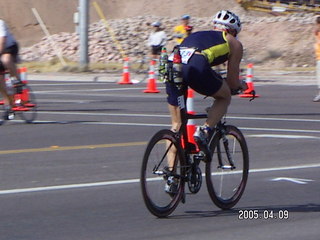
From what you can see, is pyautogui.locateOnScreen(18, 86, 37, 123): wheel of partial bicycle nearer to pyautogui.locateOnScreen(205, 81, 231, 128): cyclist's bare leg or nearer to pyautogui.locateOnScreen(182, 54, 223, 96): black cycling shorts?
pyautogui.locateOnScreen(205, 81, 231, 128): cyclist's bare leg

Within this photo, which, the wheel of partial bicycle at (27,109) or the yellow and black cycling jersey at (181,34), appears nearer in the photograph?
the wheel of partial bicycle at (27,109)

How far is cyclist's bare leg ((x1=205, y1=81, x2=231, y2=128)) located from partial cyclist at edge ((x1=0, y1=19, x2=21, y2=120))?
782 centimetres

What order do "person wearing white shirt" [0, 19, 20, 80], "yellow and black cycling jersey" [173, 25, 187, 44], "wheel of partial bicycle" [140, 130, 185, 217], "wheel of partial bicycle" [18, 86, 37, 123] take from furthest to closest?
"yellow and black cycling jersey" [173, 25, 187, 44] → "wheel of partial bicycle" [18, 86, 37, 123] → "person wearing white shirt" [0, 19, 20, 80] → "wheel of partial bicycle" [140, 130, 185, 217]

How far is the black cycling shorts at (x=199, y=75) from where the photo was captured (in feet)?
25.6

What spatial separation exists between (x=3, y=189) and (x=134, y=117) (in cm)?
777

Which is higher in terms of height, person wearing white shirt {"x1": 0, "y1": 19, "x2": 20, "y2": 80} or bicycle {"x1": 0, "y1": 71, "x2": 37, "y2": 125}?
person wearing white shirt {"x1": 0, "y1": 19, "x2": 20, "y2": 80}

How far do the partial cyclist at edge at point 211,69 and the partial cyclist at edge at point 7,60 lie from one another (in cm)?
768

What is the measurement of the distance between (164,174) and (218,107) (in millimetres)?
825

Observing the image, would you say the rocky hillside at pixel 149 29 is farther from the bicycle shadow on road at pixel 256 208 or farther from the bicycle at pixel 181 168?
the bicycle at pixel 181 168

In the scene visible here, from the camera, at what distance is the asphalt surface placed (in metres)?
7.55

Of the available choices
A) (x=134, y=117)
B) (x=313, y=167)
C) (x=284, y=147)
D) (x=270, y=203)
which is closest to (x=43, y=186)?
(x=270, y=203)

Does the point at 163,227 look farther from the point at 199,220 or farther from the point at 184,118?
the point at 184,118

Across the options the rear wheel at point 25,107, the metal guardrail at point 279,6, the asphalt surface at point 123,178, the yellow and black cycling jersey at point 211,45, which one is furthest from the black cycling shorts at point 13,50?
the metal guardrail at point 279,6

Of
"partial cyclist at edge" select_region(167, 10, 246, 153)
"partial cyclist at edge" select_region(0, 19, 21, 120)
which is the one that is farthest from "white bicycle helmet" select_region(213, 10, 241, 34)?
"partial cyclist at edge" select_region(0, 19, 21, 120)
